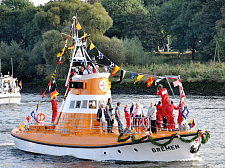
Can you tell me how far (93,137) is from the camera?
19.5 meters

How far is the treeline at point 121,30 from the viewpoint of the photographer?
65.2m

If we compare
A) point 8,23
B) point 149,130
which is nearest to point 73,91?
point 149,130

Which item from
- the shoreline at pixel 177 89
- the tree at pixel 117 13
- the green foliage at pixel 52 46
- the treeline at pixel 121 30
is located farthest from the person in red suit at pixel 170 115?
the tree at pixel 117 13

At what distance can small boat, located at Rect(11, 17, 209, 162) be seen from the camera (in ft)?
59.8

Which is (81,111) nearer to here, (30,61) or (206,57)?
(206,57)

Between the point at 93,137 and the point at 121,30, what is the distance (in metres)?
64.9

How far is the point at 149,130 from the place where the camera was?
19438mm

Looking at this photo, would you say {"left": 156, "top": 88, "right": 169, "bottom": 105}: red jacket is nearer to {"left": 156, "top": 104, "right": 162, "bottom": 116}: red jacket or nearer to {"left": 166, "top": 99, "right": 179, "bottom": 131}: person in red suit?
{"left": 166, "top": 99, "right": 179, "bottom": 131}: person in red suit

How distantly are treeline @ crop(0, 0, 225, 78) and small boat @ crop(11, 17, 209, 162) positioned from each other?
125 feet

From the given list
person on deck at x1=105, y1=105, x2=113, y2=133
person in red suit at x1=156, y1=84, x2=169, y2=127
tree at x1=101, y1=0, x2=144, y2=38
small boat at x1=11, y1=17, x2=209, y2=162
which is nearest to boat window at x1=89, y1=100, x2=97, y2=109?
small boat at x1=11, y1=17, x2=209, y2=162

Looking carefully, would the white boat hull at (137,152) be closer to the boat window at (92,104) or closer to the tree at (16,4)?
the boat window at (92,104)

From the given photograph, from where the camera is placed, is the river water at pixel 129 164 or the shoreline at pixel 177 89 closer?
the river water at pixel 129 164

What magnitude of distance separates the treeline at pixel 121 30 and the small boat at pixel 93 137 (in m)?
38.2

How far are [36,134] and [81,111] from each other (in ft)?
10.2
